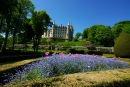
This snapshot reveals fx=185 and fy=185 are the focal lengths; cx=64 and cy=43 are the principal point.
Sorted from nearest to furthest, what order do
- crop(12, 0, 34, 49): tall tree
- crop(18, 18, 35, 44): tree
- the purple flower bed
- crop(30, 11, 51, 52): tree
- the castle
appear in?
1. the purple flower bed
2. crop(12, 0, 34, 49): tall tree
3. crop(30, 11, 51, 52): tree
4. crop(18, 18, 35, 44): tree
5. the castle

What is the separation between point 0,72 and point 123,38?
1772cm

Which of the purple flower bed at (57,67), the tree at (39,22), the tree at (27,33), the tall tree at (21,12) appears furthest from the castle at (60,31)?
the purple flower bed at (57,67)

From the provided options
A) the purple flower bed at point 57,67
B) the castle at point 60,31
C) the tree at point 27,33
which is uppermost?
the castle at point 60,31

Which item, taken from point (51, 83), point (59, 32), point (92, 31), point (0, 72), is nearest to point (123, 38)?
point (0, 72)

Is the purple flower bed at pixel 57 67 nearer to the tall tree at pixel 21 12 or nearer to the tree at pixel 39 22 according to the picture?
the tall tree at pixel 21 12

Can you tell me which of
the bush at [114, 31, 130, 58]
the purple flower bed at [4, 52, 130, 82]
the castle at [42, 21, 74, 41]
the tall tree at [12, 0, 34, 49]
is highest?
the castle at [42, 21, 74, 41]

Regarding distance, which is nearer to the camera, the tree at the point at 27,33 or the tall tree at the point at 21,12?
the tall tree at the point at 21,12

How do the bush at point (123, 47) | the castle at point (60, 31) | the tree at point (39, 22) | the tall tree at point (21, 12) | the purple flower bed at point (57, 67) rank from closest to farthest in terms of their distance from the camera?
1. the purple flower bed at point (57, 67)
2. the bush at point (123, 47)
3. the tall tree at point (21, 12)
4. the tree at point (39, 22)
5. the castle at point (60, 31)

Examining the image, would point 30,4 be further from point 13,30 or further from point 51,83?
point 51,83

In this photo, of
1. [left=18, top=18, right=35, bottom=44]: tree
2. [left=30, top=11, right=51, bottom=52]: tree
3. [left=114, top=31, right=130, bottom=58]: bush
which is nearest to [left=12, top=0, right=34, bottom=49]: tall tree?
[left=30, top=11, right=51, bottom=52]: tree

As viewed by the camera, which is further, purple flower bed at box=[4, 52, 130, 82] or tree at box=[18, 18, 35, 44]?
tree at box=[18, 18, 35, 44]

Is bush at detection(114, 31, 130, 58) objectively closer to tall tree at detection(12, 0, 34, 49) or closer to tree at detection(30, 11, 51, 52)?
tall tree at detection(12, 0, 34, 49)

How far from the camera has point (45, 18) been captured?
44.2 m

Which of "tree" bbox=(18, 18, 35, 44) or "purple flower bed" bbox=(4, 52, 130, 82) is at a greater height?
"tree" bbox=(18, 18, 35, 44)
